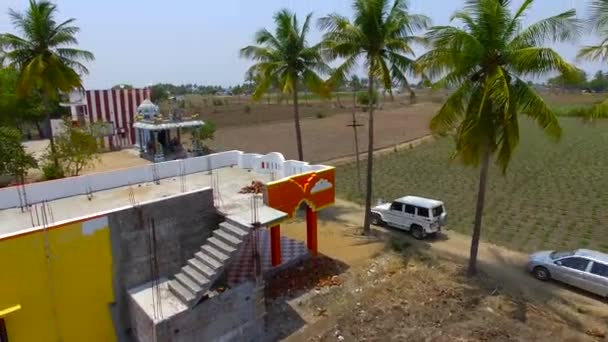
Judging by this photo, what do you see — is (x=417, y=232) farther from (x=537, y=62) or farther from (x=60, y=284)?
(x=60, y=284)

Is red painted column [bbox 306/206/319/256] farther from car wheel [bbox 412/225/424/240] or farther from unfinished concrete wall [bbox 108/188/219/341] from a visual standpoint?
car wheel [bbox 412/225/424/240]

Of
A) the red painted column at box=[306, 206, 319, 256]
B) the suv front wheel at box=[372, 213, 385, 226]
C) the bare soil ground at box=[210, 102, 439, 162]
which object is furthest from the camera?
the bare soil ground at box=[210, 102, 439, 162]

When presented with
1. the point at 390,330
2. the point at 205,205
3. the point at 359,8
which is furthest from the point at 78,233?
the point at 359,8

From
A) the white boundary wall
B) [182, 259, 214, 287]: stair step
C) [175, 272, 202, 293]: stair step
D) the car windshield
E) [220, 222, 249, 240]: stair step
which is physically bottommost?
the car windshield

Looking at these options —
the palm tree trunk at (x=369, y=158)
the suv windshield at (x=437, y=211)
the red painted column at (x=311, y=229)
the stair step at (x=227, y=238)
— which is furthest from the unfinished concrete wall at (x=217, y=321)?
the suv windshield at (x=437, y=211)

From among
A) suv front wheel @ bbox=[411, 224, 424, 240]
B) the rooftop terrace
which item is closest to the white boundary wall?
the rooftop terrace

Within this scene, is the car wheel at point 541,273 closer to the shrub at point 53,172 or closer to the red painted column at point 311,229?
the red painted column at point 311,229
